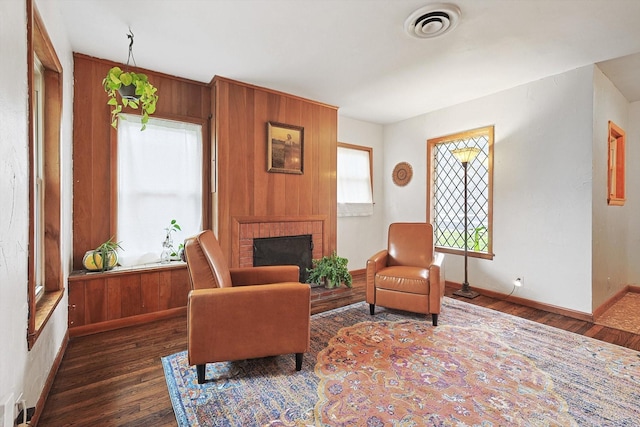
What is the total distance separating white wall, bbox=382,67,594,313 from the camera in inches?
114

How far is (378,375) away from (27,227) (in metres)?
2.07

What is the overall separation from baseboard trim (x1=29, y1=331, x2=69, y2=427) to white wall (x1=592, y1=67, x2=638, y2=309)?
171 inches

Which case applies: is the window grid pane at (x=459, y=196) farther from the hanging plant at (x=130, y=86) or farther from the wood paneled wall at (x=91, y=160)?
the wood paneled wall at (x=91, y=160)

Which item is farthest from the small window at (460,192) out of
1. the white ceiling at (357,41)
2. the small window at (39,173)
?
the small window at (39,173)

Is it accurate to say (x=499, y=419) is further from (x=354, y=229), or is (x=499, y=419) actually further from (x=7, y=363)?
(x=354, y=229)

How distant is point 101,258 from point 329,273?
7.75ft

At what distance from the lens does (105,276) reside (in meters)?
2.57

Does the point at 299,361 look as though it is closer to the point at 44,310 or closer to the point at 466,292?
the point at 44,310

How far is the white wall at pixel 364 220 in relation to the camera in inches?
181

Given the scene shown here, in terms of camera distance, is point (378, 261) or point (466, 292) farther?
point (466, 292)

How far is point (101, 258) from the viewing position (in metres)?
2.59

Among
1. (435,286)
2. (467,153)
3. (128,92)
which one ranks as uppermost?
(128,92)

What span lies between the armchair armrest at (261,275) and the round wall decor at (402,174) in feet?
9.50

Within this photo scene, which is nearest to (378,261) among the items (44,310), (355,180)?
(355,180)
